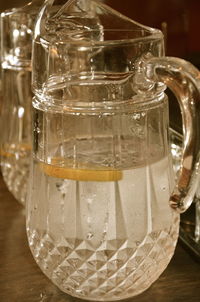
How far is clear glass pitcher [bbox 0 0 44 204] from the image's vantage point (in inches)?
30.8

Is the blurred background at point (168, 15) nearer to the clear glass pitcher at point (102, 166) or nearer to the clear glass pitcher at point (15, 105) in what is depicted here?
the clear glass pitcher at point (15, 105)

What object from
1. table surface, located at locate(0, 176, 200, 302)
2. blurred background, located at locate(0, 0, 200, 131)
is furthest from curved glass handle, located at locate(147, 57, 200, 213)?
blurred background, located at locate(0, 0, 200, 131)

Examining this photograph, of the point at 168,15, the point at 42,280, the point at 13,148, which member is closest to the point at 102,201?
the point at 42,280

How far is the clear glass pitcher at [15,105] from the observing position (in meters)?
0.78

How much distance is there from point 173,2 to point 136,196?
1437mm

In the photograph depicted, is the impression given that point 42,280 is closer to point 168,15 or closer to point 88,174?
point 88,174

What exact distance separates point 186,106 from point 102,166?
0.29ft

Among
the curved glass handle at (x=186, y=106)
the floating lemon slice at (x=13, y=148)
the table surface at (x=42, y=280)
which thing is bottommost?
the table surface at (x=42, y=280)

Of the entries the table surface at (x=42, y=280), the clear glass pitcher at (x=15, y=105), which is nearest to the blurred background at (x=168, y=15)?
the clear glass pitcher at (x=15, y=105)

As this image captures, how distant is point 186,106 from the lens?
0.52m

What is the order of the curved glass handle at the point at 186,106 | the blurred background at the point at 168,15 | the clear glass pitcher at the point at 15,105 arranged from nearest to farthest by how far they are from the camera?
the curved glass handle at the point at 186,106 → the clear glass pitcher at the point at 15,105 → the blurred background at the point at 168,15

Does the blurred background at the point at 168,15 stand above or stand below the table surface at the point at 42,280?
below

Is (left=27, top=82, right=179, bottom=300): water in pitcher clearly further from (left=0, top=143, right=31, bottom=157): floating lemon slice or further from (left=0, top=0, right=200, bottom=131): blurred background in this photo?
(left=0, top=0, right=200, bottom=131): blurred background

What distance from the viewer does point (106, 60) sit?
0.56 meters
